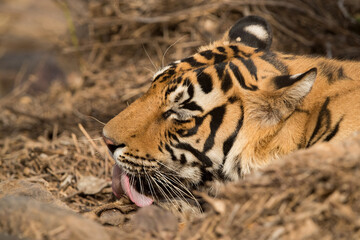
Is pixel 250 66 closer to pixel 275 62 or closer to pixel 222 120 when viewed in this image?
pixel 275 62

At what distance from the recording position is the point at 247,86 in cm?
280

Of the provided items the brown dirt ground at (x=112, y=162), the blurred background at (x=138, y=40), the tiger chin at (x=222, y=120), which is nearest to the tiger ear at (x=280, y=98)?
the tiger chin at (x=222, y=120)

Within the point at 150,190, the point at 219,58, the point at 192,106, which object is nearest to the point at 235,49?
the point at 219,58

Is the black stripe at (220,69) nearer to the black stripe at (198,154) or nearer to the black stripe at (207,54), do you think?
the black stripe at (207,54)

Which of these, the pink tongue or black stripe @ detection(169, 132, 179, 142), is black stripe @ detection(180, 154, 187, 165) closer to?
black stripe @ detection(169, 132, 179, 142)

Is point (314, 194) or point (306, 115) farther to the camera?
point (306, 115)

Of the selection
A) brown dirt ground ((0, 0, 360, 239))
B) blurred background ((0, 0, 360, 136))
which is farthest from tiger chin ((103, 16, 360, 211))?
blurred background ((0, 0, 360, 136))

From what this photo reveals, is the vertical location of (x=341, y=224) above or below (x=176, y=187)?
above

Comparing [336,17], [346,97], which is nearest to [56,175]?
[346,97]

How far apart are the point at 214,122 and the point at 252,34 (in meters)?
1.06

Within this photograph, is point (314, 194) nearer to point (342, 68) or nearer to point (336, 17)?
point (342, 68)

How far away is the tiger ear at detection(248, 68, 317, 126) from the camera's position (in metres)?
2.51

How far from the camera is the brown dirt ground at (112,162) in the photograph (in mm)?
2072

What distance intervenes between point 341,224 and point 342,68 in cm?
130
